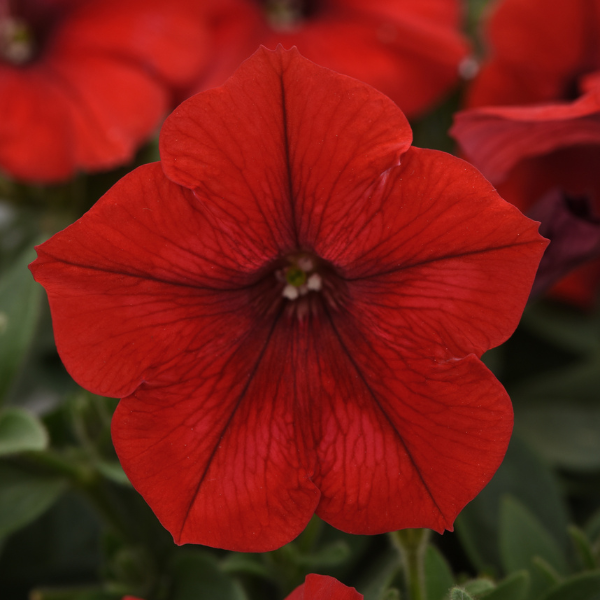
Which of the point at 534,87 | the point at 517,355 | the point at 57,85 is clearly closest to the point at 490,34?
the point at 534,87

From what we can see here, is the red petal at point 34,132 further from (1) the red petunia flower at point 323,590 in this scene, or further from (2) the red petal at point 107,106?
(1) the red petunia flower at point 323,590

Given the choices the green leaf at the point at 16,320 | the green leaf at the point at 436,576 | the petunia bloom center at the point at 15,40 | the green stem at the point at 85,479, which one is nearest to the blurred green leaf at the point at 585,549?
the green leaf at the point at 436,576

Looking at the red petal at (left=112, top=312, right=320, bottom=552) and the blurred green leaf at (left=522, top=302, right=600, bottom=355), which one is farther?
the blurred green leaf at (left=522, top=302, right=600, bottom=355)

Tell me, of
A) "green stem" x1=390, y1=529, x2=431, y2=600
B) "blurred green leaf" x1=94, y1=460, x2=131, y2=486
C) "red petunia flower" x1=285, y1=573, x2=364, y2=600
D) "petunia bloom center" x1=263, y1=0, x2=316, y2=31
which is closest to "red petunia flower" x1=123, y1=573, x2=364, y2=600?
"red petunia flower" x1=285, y1=573, x2=364, y2=600

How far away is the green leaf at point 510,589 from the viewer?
519 millimetres

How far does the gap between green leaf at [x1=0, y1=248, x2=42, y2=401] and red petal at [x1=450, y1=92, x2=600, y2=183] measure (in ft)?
1.50

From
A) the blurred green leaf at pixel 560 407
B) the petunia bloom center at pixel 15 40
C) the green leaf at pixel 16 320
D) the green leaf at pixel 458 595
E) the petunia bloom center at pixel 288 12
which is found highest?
the petunia bloom center at pixel 288 12

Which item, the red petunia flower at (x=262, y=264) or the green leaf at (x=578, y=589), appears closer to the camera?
the red petunia flower at (x=262, y=264)

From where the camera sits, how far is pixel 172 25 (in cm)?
87

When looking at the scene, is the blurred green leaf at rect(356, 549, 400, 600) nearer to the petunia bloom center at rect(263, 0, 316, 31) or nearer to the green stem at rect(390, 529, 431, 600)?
the green stem at rect(390, 529, 431, 600)

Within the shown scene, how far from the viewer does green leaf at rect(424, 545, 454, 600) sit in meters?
0.57

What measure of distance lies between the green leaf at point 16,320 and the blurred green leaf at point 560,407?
0.60 m

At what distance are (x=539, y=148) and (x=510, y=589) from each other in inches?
15.3

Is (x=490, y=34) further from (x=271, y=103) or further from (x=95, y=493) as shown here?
(x=95, y=493)
